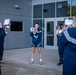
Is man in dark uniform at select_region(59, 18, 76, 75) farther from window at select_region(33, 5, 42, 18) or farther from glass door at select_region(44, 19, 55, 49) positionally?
window at select_region(33, 5, 42, 18)

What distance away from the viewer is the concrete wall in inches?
676

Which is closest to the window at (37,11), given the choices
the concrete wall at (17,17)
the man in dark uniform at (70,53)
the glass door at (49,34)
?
the concrete wall at (17,17)

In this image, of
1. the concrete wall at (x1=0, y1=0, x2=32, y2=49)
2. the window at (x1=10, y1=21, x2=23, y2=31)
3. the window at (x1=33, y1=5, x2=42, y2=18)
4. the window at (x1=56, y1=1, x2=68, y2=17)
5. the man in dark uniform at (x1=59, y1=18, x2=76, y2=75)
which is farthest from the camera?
the window at (x1=33, y1=5, x2=42, y2=18)

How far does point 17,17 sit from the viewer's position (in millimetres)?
18031

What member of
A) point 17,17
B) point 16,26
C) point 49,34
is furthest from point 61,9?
point 16,26

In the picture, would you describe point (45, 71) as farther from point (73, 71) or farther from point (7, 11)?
point (7, 11)

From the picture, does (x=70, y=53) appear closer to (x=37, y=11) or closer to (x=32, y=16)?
(x=37, y=11)

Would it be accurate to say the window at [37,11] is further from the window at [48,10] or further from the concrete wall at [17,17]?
the window at [48,10]

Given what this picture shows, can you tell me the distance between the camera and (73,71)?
12.6 feet

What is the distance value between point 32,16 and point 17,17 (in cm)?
152

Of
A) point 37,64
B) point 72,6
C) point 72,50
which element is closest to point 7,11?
point 72,6

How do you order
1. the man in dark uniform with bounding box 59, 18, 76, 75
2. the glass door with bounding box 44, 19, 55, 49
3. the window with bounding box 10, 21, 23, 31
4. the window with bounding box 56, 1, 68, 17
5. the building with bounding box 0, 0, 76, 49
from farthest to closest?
1. the window with bounding box 10, 21, 23, 31
2. the glass door with bounding box 44, 19, 55, 49
3. the building with bounding box 0, 0, 76, 49
4. the window with bounding box 56, 1, 68, 17
5. the man in dark uniform with bounding box 59, 18, 76, 75

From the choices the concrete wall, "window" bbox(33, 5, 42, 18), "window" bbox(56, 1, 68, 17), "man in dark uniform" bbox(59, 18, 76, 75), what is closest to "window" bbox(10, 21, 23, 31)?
the concrete wall

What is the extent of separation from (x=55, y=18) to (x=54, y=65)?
7.49 meters
